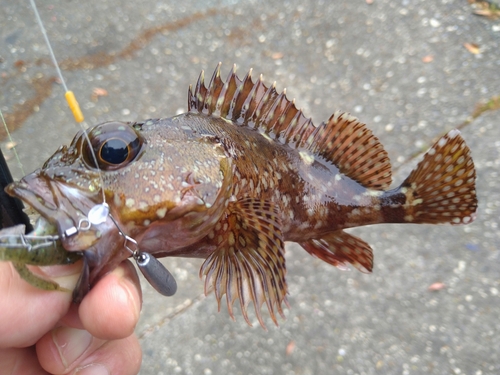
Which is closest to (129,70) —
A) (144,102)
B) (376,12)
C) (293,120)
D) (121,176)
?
(144,102)

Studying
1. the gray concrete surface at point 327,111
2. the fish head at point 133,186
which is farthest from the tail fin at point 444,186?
the gray concrete surface at point 327,111

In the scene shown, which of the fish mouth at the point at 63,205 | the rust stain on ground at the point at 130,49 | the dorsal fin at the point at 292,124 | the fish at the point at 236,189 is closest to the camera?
the fish mouth at the point at 63,205

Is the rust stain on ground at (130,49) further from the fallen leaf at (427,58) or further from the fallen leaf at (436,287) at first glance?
the fallen leaf at (436,287)

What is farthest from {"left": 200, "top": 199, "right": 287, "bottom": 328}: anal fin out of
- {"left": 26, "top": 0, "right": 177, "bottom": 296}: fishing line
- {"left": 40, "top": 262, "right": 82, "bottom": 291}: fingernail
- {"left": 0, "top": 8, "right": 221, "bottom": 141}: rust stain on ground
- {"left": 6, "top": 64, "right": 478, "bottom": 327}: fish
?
{"left": 0, "top": 8, "right": 221, "bottom": 141}: rust stain on ground

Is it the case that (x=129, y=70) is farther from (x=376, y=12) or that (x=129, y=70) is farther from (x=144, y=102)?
(x=376, y=12)

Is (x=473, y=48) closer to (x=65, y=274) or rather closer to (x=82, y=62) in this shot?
(x=82, y=62)

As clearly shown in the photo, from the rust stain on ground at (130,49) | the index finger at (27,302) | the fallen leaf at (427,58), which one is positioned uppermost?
the fallen leaf at (427,58)
